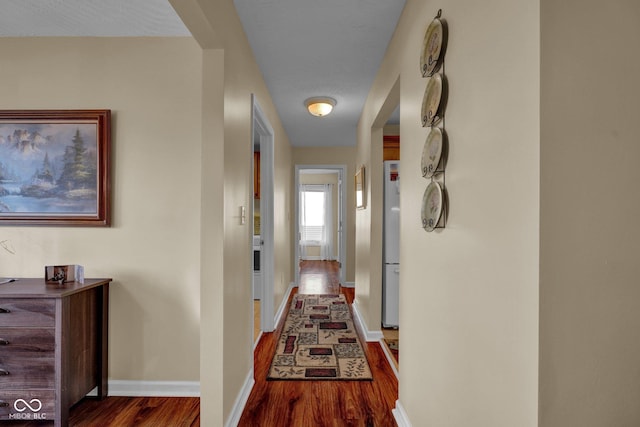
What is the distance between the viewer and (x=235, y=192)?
1992 mm

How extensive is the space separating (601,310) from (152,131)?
98.1 inches

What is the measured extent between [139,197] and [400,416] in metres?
2.19

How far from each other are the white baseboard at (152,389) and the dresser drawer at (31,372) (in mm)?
476

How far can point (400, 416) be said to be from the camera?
1.91m

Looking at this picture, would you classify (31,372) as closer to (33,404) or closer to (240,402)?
(33,404)

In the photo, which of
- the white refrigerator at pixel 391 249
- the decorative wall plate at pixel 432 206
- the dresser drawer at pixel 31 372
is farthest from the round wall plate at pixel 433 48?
the dresser drawer at pixel 31 372

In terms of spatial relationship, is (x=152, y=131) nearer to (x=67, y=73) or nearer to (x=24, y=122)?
(x=67, y=73)

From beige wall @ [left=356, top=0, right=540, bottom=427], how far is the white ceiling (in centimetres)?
48

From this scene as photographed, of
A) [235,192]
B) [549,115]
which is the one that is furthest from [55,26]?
[549,115]

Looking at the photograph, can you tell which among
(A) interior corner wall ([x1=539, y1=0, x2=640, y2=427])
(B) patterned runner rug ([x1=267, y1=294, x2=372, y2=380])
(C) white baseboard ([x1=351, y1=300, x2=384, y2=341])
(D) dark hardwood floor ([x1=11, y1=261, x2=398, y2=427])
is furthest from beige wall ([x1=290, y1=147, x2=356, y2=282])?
(A) interior corner wall ([x1=539, y1=0, x2=640, y2=427])

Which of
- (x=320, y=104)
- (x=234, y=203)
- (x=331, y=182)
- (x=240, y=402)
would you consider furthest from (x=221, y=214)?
(x=331, y=182)

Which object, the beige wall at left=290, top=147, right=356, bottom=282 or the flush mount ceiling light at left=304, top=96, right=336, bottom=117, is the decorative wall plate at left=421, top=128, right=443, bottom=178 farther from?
the beige wall at left=290, top=147, right=356, bottom=282

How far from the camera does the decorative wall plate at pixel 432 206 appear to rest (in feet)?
4.38

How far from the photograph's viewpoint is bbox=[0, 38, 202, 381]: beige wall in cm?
224
